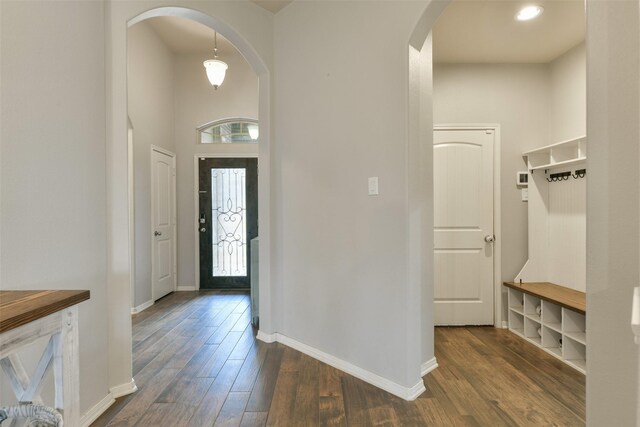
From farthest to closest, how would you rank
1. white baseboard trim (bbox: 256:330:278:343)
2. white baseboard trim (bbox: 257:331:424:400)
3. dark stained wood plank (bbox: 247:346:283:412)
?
white baseboard trim (bbox: 256:330:278:343)
white baseboard trim (bbox: 257:331:424:400)
dark stained wood plank (bbox: 247:346:283:412)

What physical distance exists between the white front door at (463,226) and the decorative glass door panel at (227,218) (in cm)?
289

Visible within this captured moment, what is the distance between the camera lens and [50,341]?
1.15 metres

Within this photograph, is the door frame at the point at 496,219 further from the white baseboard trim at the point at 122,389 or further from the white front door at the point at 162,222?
the white front door at the point at 162,222

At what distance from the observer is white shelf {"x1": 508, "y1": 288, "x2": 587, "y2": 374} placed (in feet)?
8.41

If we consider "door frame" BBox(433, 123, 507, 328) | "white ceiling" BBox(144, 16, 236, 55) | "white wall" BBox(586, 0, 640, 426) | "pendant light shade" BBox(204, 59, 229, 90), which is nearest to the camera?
"white wall" BBox(586, 0, 640, 426)

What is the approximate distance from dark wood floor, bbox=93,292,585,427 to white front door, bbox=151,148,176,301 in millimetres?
1462

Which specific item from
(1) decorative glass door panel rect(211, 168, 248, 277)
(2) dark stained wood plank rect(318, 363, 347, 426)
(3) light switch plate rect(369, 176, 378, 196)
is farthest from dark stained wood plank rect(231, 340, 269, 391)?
(1) decorative glass door panel rect(211, 168, 248, 277)

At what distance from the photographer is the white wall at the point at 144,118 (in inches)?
149

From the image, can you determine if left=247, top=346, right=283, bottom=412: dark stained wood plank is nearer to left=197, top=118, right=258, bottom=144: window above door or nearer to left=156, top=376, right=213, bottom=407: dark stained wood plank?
left=156, top=376, right=213, bottom=407: dark stained wood plank

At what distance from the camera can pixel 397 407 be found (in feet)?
6.23

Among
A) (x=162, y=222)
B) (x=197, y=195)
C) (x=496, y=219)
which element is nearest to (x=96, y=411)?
(x=162, y=222)

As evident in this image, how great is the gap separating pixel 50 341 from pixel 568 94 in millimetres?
4199

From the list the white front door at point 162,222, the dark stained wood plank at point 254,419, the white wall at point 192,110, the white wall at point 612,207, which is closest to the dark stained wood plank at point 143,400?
the dark stained wood plank at point 254,419

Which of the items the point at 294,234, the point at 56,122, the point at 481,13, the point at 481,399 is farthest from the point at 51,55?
the point at 481,399
